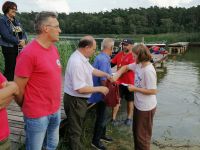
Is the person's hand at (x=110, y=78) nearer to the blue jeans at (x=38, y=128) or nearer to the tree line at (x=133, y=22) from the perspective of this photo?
the blue jeans at (x=38, y=128)

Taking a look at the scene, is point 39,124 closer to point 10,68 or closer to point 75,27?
point 10,68

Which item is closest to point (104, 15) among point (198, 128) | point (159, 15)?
point (159, 15)

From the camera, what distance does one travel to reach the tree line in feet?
230

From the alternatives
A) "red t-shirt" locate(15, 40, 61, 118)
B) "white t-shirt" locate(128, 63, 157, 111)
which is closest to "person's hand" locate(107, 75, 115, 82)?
"white t-shirt" locate(128, 63, 157, 111)

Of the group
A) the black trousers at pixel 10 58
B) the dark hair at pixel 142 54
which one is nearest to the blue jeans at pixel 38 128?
the dark hair at pixel 142 54

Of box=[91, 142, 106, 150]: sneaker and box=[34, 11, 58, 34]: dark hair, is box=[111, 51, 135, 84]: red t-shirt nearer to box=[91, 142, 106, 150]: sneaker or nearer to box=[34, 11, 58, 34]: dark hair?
box=[91, 142, 106, 150]: sneaker

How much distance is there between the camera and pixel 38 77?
10.6 ft

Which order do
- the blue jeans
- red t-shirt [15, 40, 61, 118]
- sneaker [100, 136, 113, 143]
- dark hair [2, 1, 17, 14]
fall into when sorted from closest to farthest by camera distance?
red t-shirt [15, 40, 61, 118]
the blue jeans
dark hair [2, 1, 17, 14]
sneaker [100, 136, 113, 143]

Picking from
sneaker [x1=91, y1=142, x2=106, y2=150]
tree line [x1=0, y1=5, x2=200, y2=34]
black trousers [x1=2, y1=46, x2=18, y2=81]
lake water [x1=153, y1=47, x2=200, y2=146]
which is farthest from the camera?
tree line [x1=0, y1=5, x2=200, y2=34]

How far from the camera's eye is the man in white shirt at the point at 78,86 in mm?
4148

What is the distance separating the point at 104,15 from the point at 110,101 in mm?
84429

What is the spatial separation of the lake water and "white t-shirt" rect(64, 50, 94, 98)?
253 centimetres

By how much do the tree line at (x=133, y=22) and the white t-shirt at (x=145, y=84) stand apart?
6180 cm

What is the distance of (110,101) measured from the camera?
5.04 meters
